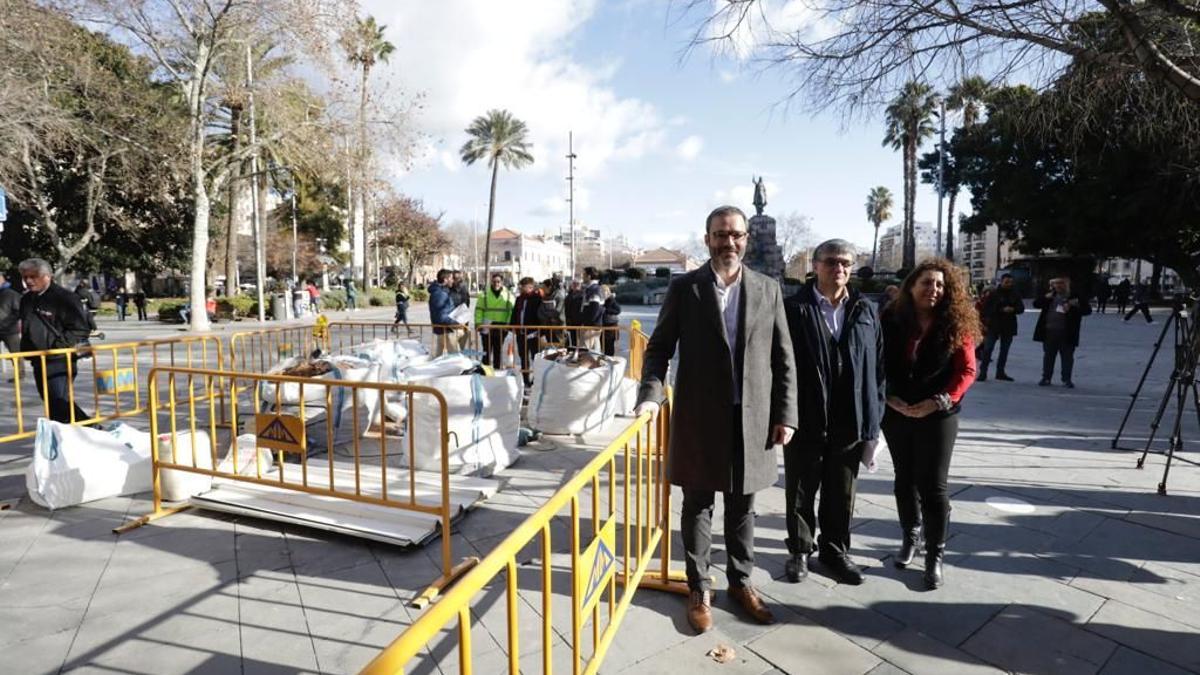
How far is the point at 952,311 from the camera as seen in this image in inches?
127

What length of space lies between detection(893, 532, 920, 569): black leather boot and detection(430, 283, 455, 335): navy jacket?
7.58 m

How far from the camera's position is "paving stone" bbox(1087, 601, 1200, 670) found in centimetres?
267

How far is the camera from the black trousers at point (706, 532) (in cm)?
288

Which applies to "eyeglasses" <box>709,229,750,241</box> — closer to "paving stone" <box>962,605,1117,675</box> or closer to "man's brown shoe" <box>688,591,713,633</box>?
"man's brown shoe" <box>688,591,713,633</box>

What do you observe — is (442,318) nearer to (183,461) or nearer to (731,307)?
(183,461)

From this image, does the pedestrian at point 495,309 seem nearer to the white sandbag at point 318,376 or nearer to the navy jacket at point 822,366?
the white sandbag at point 318,376

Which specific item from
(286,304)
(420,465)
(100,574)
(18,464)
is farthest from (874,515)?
(286,304)

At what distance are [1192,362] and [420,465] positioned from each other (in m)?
5.98

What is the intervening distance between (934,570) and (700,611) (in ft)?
4.32

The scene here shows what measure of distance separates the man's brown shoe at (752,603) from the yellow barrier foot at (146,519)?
12.1 feet

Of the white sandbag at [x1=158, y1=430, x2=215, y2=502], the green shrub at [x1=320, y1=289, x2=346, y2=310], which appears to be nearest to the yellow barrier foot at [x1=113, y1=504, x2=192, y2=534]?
the white sandbag at [x1=158, y1=430, x2=215, y2=502]

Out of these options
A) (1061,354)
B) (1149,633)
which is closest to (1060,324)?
(1061,354)

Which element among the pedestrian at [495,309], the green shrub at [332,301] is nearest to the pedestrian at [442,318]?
the pedestrian at [495,309]

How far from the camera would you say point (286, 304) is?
1057 inches
